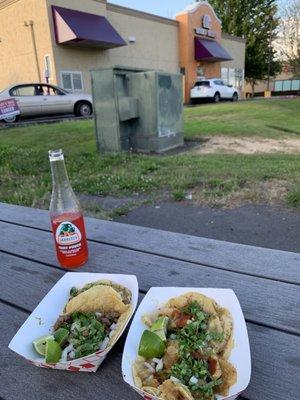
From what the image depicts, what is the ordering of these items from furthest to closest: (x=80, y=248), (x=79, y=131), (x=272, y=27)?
(x=272, y=27)
(x=79, y=131)
(x=80, y=248)

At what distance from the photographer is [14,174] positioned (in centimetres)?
507

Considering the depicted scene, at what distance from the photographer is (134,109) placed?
249 inches

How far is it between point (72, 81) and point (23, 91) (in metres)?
5.06

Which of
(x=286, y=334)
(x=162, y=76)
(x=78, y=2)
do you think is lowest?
(x=286, y=334)

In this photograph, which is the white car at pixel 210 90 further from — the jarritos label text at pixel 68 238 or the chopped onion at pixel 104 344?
the chopped onion at pixel 104 344

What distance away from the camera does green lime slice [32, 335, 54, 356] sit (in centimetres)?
74

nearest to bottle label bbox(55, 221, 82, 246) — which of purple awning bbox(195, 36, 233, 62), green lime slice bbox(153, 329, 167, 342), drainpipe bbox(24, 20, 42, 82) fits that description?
green lime slice bbox(153, 329, 167, 342)

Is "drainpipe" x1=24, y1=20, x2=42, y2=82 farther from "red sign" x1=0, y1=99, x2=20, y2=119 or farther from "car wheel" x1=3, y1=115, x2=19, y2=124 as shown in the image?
"red sign" x1=0, y1=99, x2=20, y2=119

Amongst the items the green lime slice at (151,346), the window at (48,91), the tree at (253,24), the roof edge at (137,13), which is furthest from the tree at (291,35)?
the green lime slice at (151,346)

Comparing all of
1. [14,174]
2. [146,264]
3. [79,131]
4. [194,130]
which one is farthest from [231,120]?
[146,264]

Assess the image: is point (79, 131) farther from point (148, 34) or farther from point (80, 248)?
point (148, 34)

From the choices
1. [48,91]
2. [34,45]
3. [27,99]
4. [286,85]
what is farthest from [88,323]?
[286,85]

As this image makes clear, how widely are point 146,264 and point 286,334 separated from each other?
48cm

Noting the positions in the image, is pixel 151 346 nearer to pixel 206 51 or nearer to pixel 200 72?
pixel 206 51
